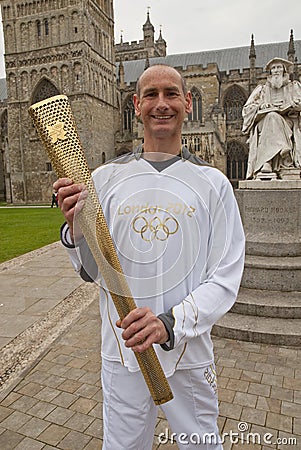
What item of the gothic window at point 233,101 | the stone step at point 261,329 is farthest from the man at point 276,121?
the gothic window at point 233,101

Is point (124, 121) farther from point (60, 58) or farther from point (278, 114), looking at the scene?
point (278, 114)

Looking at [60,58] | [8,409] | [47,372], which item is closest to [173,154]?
[8,409]

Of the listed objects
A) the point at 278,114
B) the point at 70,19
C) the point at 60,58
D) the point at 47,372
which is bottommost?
the point at 47,372

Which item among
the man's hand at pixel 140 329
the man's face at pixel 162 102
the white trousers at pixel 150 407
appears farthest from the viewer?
the white trousers at pixel 150 407

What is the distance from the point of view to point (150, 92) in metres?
1.50

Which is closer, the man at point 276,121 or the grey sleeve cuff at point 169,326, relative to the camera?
the grey sleeve cuff at point 169,326

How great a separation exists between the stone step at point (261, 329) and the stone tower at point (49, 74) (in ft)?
93.3

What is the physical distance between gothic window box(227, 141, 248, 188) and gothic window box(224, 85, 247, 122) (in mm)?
4362

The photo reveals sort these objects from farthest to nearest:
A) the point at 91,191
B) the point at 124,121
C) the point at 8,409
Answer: the point at 124,121
the point at 8,409
the point at 91,191

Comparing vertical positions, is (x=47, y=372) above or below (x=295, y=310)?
below

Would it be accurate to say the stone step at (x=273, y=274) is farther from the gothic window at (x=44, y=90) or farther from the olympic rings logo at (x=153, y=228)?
the gothic window at (x=44, y=90)

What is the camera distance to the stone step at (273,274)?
15.2 feet

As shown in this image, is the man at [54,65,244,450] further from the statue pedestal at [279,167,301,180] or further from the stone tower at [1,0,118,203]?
the stone tower at [1,0,118,203]

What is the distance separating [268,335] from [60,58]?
1322 inches
